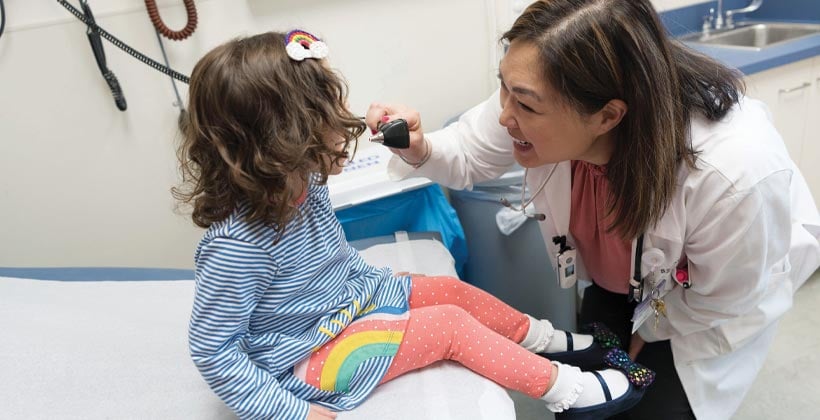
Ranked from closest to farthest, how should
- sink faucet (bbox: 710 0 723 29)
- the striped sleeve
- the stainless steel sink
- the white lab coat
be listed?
the striped sleeve, the white lab coat, the stainless steel sink, sink faucet (bbox: 710 0 723 29)

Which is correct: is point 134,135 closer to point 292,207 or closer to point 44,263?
point 44,263

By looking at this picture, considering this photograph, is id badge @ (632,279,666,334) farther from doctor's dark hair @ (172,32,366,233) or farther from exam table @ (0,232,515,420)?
doctor's dark hair @ (172,32,366,233)

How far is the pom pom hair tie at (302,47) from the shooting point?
877mm

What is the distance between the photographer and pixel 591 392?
1.01m

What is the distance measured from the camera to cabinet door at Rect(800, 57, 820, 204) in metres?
1.90

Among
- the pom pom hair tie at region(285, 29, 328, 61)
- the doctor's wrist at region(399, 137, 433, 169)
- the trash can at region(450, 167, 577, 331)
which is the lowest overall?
the trash can at region(450, 167, 577, 331)

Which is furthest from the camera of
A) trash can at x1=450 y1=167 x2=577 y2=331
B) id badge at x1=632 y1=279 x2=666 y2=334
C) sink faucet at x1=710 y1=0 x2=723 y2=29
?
sink faucet at x1=710 y1=0 x2=723 y2=29

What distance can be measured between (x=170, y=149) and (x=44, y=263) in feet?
1.82

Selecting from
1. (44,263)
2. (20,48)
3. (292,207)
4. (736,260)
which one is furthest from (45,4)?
(736,260)

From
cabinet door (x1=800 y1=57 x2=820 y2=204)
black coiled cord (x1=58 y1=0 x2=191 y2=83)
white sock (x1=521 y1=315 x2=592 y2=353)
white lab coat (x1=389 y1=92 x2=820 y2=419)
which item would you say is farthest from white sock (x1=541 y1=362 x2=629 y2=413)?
cabinet door (x1=800 y1=57 x2=820 y2=204)

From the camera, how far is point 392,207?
1638 mm

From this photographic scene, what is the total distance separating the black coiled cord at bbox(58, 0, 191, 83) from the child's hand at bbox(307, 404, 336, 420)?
99cm

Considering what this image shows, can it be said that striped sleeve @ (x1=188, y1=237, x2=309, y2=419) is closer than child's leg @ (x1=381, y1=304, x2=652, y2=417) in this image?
Yes

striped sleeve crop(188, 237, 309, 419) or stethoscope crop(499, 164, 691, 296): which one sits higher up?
striped sleeve crop(188, 237, 309, 419)
